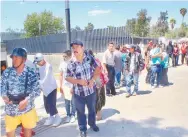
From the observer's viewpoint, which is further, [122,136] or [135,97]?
[135,97]

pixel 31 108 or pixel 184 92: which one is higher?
pixel 31 108

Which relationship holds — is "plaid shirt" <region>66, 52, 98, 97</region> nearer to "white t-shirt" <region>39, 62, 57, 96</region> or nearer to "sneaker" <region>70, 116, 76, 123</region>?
"white t-shirt" <region>39, 62, 57, 96</region>

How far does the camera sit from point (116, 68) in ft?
29.1

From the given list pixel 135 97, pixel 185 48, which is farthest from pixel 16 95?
→ pixel 185 48

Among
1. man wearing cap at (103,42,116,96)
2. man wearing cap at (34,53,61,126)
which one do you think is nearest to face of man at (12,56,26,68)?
man wearing cap at (34,53,61,126)

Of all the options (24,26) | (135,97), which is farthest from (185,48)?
(24,26)

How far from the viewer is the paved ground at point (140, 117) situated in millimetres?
5031

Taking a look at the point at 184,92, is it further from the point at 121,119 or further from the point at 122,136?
the point at 122,136

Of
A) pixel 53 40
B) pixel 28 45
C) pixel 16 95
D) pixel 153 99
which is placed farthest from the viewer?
pixel 28 45

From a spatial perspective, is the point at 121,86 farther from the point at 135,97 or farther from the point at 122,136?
the point at 122,136

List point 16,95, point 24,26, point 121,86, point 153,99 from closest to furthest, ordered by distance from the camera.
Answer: point 16,95, point 153,99, point 121,86, point 24,26

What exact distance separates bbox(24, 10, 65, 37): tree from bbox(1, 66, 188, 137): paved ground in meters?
52.8

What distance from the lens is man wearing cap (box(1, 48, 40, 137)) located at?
12.4ft

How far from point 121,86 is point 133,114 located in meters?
3.66
